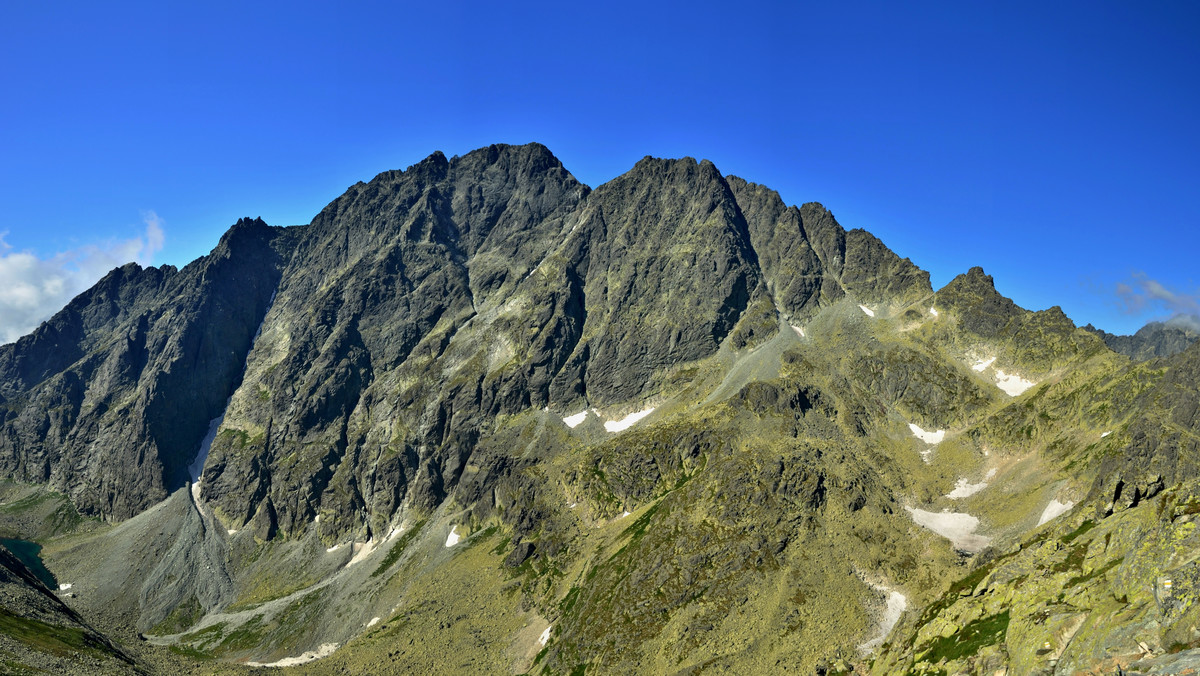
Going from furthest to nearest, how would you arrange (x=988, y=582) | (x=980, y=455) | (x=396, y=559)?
1. (x=396, y=559)
2. (x=980, y=455)
3. (x=988, y=582)

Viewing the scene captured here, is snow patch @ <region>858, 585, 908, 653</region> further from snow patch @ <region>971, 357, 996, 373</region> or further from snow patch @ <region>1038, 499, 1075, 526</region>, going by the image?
snow patch @ <region>971, 357, 996, 373</region>

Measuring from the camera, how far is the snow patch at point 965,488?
408ft

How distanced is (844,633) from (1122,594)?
64658 mm

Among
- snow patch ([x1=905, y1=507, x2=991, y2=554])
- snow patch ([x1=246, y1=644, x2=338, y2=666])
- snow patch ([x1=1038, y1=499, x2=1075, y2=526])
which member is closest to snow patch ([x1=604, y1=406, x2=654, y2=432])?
snow patch ([x1=905, y1=507, x2=991, y2=554])

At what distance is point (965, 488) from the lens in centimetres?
12650

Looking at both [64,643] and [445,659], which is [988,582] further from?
[64,643]

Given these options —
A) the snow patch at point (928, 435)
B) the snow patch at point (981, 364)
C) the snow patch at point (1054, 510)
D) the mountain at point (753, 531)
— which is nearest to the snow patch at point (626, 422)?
the mountain at point (753, 531)

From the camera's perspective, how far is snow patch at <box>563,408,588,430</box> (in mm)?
190375

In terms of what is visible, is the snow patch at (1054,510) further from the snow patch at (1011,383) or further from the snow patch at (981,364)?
the snow patch at (981,364)

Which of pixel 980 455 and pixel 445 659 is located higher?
pixel 445 659

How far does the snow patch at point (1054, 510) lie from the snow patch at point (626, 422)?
10476 cm

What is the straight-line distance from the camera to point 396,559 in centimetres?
16038

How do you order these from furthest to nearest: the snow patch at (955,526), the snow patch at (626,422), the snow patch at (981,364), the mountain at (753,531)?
1. the snow patch at (626,422)
2. the snow patch at (981,364)
3. the snow patch at (955,526)
4. the mountain at (753,531)

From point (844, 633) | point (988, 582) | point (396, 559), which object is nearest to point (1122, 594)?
point (988, 582)
